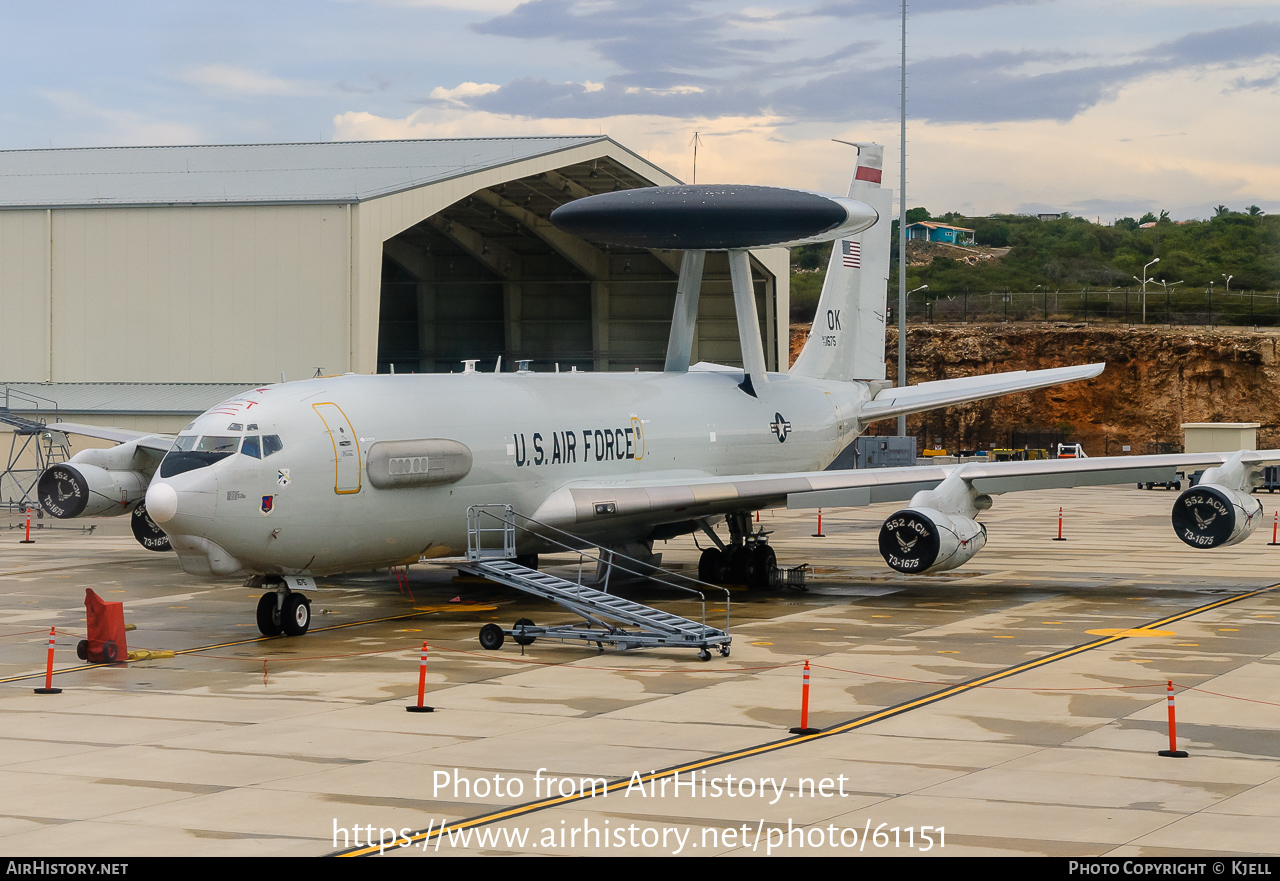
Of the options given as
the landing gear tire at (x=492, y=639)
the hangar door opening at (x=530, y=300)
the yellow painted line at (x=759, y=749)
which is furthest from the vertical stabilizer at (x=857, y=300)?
the hangar door opening at (x=530, y=300)

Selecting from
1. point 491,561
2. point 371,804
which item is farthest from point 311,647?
point 371,804

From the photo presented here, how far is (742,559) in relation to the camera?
32656 mm

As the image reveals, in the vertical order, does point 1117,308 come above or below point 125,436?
above

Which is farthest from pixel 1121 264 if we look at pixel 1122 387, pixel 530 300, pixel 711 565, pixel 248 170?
pixel 711 565

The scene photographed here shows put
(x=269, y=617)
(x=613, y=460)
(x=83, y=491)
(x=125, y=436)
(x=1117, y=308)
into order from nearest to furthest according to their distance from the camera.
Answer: (x=269, y=617), (x=613, y=460), (x=83, y=491), (x=125, y=436), (x=1117, y=308)

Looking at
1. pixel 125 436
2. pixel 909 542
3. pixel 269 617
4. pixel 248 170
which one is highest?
pixel 248 170

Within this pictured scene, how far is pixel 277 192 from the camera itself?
2076 inches

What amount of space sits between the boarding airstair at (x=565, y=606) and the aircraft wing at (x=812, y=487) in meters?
→ 0.91

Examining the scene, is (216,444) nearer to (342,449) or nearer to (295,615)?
(342,449)

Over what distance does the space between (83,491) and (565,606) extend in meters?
15.4

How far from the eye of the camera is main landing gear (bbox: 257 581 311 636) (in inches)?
985

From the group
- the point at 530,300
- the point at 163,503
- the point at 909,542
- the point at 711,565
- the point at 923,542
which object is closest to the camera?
the point at 163,503

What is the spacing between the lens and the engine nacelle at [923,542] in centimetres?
2734

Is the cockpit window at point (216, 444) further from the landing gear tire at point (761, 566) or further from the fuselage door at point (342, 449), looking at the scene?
the landing gear tire at point (761, 566)
